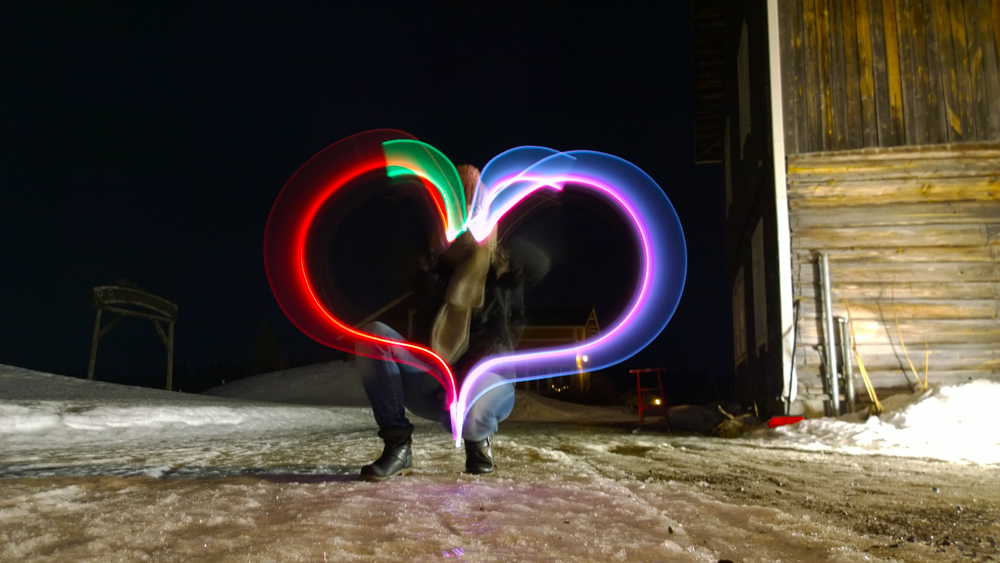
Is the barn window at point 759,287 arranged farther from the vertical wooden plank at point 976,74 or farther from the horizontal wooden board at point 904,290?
the vertical wooden plank at point 976,74

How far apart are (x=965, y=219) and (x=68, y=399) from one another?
11.2m

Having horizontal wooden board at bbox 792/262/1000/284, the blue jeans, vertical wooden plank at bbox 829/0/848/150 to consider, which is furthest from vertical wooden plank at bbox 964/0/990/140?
the blue jeans

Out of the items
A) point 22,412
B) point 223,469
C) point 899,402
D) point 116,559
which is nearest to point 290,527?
point 116,559

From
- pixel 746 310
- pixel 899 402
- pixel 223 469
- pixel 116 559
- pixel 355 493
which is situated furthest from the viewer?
pixel 746 310

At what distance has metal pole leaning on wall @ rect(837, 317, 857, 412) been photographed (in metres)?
6.91

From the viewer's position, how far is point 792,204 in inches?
292

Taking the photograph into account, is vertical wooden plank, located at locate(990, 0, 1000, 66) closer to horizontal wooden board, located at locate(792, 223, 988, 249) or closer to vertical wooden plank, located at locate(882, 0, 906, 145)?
vertical wooden plank, located at locate(882, 0, 906, 145)

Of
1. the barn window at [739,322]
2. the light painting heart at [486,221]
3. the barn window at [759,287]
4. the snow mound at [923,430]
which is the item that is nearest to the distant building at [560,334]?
the barn window at [739,322]

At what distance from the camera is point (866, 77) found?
7453mm

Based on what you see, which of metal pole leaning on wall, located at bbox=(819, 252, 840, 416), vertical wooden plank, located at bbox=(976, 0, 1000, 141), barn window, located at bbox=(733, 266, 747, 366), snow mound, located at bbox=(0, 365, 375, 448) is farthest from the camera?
barn window, located at bbox=(733, 266, 747, 366)

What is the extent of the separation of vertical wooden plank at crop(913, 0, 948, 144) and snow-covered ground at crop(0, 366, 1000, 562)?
3.15m

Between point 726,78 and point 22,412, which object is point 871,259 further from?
point 22,412

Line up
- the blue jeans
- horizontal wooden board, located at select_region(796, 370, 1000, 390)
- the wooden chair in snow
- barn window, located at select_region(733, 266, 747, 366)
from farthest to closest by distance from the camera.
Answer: the wooden chair in snow, barn window, located at select_region(733, 266, 747, 366), horizontal wooden board, located at select_region(796, 370, 1000, 390), the blue jeans

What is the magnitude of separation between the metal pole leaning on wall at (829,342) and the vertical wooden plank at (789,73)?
1401mm
